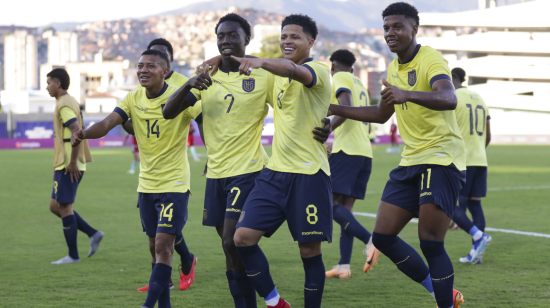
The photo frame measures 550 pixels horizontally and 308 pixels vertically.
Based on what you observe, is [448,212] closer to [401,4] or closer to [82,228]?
[401,4]

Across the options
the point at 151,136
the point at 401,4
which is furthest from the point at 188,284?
the point at 401,4

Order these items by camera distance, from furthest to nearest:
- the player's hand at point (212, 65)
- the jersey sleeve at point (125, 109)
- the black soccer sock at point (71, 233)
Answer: the black soccer sock at point (71, 233), the jersey sleeve at point (125, 109), the player's hand at point (212, 65)

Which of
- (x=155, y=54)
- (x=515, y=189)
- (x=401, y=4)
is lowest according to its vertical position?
(x=515, y=189)

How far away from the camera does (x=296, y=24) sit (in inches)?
179

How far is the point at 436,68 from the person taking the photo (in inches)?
178

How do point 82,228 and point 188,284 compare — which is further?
point 82,228

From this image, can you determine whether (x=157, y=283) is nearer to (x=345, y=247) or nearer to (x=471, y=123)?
(x=345, y=247)

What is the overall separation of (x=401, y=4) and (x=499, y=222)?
6.69 metres

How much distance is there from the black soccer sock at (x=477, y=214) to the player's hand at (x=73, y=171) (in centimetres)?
490

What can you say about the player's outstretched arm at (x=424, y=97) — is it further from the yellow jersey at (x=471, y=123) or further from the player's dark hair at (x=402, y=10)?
the yellow jersey at (x=471, y=123)

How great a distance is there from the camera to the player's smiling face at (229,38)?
4.86 meters

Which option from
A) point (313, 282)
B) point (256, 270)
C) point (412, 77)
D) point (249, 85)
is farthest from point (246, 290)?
point (412, 77)

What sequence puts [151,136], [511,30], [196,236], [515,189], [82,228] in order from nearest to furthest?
[151,136]
[82,228]
[196,236]
[515,189]
[511,30]

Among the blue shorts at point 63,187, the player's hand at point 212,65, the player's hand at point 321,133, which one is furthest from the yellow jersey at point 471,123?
the blue shorts at point 63,187
